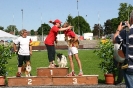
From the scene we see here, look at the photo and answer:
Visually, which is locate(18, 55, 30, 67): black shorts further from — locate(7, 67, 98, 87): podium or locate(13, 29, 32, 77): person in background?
locate(7, 67, 98, 87): podium

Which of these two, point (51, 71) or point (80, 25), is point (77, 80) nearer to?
point (51, 71)

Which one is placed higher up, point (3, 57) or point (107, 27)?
point (107, 27)

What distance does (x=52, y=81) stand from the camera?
1014 cm

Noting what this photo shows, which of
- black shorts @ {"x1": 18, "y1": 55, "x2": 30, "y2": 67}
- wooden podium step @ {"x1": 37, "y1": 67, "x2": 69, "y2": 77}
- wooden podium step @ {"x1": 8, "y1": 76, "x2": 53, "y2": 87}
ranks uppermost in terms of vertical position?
black shorts @ {"x1": 18, "y1": 55, "x2": 30, "y2": 67}

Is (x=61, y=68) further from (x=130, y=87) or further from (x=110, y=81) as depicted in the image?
(x=130, y=87)

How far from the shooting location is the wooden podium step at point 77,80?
1002cm

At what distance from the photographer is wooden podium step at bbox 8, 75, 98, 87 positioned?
1004cm

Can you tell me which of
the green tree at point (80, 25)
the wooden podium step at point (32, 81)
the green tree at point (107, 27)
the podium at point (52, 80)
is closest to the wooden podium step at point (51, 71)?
the podium at point (52, 80)

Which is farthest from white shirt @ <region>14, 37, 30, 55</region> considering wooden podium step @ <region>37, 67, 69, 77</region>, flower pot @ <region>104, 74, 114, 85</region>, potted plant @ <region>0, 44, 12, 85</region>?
flower pot @ <region>104, 74, 114, 85</region>

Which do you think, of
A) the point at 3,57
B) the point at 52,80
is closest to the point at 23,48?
the point at 3,57

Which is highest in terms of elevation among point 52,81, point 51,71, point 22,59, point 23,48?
point 23,48

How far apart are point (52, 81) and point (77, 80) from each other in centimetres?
83

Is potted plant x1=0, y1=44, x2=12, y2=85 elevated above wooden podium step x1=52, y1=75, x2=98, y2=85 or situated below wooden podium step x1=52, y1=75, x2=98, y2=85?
above

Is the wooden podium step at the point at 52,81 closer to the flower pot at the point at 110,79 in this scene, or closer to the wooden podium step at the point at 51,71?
the flower pot at the point at 110,79
